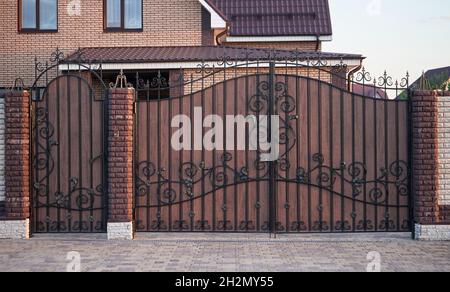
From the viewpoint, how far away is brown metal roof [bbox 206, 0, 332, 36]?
65.1ft

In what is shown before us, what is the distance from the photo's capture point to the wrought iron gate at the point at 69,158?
8930 mm

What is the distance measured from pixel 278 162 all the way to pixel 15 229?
3.86 meters

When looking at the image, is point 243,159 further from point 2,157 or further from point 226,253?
point 2,157

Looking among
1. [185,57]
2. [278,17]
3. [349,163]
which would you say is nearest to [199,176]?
[349,163]

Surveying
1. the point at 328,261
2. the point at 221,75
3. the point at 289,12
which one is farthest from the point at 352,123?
the point at 289,12

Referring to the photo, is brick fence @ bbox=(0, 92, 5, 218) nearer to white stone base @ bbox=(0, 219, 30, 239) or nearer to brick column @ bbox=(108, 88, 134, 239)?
white stone base @ bbox=(0, 219, 30, 239)

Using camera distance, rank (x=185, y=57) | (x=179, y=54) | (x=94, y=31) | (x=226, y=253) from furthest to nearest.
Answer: (x=94, y=31), (x=179, y=54), (x=185, y=57), (x=226, y=253)

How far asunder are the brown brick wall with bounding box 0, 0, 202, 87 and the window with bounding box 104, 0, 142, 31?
0.18 meters

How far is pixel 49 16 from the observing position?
17391mm

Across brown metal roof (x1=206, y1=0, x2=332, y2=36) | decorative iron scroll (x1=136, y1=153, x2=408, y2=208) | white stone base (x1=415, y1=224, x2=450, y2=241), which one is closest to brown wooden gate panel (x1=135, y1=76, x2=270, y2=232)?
decorative iron scroll (x1=136, y1=153, x2=408, y2=208)

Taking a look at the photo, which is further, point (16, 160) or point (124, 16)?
point (124, 16)

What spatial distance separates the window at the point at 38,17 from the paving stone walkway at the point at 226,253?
9.89 m

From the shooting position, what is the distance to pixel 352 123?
8922 mm
